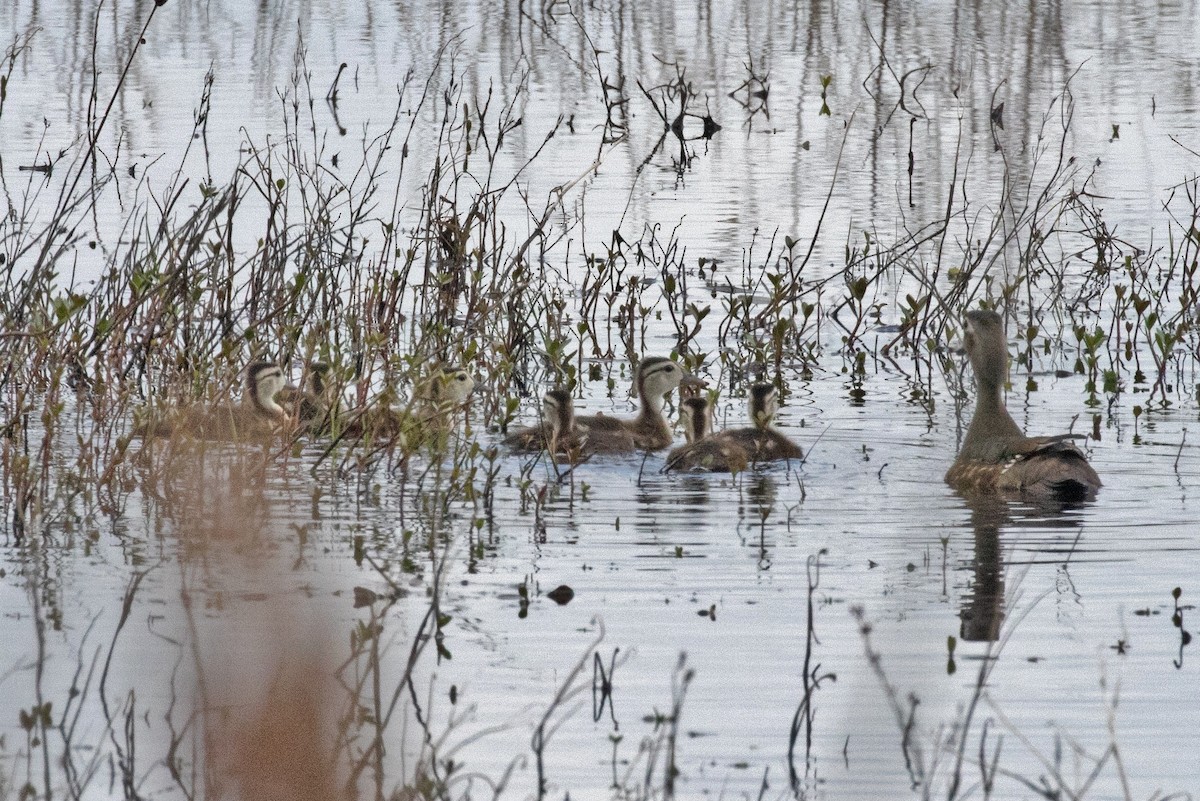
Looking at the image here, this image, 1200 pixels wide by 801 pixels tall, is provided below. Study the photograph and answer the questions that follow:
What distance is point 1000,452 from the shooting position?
873 cm

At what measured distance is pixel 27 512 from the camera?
7.52 meters

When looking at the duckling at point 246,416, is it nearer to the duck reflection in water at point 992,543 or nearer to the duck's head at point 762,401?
the duck's head at point 762,401

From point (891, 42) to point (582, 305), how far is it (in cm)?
1344

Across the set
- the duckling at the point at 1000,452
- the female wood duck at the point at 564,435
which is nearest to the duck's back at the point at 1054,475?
the duckling at the point at 1000,452

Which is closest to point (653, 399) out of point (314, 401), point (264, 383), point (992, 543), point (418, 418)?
point (314, 401)

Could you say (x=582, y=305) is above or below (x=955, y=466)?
above

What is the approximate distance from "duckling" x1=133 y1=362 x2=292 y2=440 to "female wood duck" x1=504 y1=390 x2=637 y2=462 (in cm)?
108

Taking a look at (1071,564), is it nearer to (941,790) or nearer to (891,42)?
(941,790)

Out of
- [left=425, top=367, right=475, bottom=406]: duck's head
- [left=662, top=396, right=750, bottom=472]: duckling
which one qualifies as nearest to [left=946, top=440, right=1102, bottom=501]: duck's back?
[left=662, top=396, right=750, bottom=472]: duckling

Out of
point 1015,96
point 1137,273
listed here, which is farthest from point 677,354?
point 1015,96

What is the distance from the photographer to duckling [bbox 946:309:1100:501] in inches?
329

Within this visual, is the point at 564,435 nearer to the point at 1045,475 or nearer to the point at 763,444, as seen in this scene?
the point at 763,444

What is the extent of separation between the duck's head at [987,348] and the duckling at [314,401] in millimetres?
2900

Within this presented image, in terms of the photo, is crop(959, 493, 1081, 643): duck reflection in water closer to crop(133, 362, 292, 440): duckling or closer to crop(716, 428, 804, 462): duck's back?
crop(716, 428, 804, 462): duck's back
